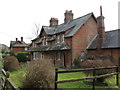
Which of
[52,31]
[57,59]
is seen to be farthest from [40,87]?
[52,31]

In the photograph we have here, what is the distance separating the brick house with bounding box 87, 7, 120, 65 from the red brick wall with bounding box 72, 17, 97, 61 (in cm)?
142

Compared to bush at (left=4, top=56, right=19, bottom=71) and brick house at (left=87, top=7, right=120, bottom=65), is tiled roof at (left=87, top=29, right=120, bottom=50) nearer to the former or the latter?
brick house at (left=87, top=7, right=120, bottom=65)

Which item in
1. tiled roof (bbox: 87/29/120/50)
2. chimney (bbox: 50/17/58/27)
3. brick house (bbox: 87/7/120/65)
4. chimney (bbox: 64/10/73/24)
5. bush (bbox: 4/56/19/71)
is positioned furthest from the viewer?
chimney (bbox: 50/17/58/27)

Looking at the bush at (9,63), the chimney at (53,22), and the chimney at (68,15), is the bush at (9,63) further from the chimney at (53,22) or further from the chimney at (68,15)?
the chimney at (53,22)

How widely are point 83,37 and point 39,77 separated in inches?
715

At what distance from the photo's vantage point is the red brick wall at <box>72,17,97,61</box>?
901 inches

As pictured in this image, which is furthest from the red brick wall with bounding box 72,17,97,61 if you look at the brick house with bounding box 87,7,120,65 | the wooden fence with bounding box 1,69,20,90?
the wooden fence with bounding box 1,69,20,90

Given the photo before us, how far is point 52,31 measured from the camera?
3209cm

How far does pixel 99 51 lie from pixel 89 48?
2.42 metres

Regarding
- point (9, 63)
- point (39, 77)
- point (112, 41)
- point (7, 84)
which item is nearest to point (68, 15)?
point (112, 41)

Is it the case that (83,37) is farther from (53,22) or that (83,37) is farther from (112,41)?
(53,22)

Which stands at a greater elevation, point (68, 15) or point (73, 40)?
point (68, 15)

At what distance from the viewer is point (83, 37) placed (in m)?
24.0

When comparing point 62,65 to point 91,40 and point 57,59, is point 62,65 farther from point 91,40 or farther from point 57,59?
point 91,40
